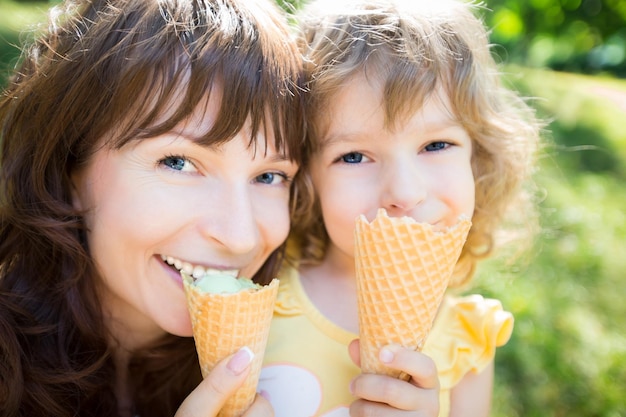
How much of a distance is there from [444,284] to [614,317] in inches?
89.8

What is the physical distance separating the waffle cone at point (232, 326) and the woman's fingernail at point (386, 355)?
36cm

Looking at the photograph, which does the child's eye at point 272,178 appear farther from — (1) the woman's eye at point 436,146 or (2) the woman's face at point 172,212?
(1) the woman's eye at point 436,146

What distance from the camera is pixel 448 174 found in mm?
2197

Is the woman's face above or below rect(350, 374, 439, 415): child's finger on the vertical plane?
above

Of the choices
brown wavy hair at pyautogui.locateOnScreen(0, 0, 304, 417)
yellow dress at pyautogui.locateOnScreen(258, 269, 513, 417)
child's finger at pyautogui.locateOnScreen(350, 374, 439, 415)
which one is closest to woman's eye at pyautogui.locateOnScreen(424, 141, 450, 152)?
brown wavy hair at pyautogui.locateOnScreen(0, 0, 304, 417)

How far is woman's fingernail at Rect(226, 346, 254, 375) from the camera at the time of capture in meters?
1.79

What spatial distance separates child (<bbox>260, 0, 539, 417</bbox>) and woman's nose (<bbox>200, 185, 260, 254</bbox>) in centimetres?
36

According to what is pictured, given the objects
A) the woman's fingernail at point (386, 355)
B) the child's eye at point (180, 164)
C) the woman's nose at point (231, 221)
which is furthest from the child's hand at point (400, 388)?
the child's eye at point (180, 164)

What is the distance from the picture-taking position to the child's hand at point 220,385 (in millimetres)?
1791

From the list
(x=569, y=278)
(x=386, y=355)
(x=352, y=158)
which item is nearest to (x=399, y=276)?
(x=386, y=355)

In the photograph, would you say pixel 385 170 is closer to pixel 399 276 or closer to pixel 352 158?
pixel 352 158

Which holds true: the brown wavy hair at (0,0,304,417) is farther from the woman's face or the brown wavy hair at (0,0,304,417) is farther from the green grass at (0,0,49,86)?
the green grass at (0,0,49,86)

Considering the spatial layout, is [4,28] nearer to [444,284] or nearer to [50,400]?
[50,400]

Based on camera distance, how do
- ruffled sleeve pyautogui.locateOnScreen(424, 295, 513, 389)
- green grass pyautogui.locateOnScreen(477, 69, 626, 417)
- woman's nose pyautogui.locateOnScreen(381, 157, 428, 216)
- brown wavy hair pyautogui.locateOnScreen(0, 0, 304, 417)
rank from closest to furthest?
brown wavy hair pyautogui.locateOnScreen(0, 0, 304, 417), woman's nose pyautogui.locateOnScreen(381, 157, 428, 216), ruffled sleeve pyautogui.locateOnScreen(424, 295, 513, 389), green grass pyautogui.locateOnScreen(477, 69, 626, 417)
